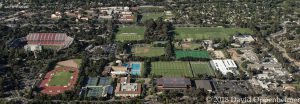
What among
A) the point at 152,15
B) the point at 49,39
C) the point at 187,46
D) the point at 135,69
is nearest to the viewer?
the point at 135,69

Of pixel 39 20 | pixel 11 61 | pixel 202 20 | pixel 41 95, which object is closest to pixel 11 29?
pixel 39 20

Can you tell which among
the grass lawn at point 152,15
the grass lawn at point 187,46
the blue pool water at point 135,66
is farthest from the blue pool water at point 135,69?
the grass lawn at point 152,15

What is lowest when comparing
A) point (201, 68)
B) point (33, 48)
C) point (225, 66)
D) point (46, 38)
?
point (201, 68)

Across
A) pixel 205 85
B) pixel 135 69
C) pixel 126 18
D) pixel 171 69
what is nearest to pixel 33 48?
pixel 135 69

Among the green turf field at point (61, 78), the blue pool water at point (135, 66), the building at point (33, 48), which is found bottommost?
the green turf field at point (61, 78)

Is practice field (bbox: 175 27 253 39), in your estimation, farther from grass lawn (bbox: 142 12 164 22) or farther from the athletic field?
Answer: the athletic field

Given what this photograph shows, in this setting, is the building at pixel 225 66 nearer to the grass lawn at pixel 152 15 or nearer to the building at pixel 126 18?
the building at pixel 126 18

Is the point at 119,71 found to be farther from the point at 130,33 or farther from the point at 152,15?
the point at 152,15
